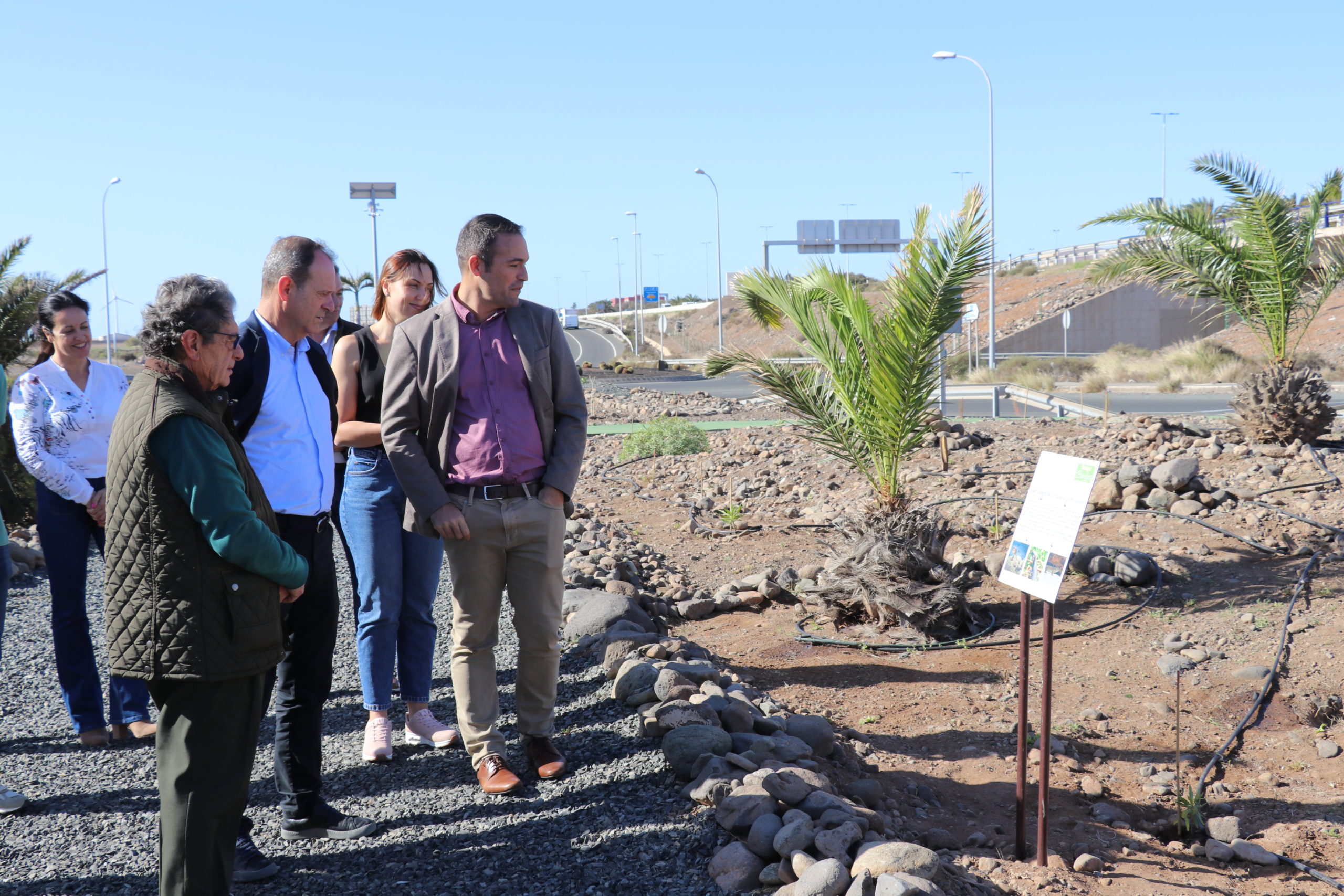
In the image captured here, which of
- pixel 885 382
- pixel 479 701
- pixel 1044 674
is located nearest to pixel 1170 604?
pixel 885 382

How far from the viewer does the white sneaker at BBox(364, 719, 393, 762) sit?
12.7 feet

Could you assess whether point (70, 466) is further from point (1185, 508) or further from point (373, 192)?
point (373, 192)

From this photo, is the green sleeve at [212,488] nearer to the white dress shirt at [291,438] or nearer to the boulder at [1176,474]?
the white dress shirt at [291,438]

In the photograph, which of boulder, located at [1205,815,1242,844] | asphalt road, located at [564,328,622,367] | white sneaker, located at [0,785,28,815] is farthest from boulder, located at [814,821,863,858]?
asphalt road, located at [564,328,622,367]

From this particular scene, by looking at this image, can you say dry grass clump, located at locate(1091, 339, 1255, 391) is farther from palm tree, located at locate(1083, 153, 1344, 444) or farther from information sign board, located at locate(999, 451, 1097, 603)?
information sign board, located at locate(999, 451, 1097, 603)

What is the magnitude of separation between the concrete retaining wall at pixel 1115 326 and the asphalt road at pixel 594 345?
2001 centimetres

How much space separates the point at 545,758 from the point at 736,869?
3.26ft

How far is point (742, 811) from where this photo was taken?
3186 millimetres

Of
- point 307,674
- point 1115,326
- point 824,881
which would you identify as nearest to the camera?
point 824,881

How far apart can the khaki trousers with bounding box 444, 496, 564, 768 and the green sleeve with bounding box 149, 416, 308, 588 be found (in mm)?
1056

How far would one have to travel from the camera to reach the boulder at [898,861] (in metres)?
2.78

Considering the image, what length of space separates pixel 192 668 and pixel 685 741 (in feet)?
6.15

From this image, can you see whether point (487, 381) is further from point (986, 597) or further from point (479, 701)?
point (986, 597)

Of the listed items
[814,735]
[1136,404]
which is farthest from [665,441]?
[1136,404]
